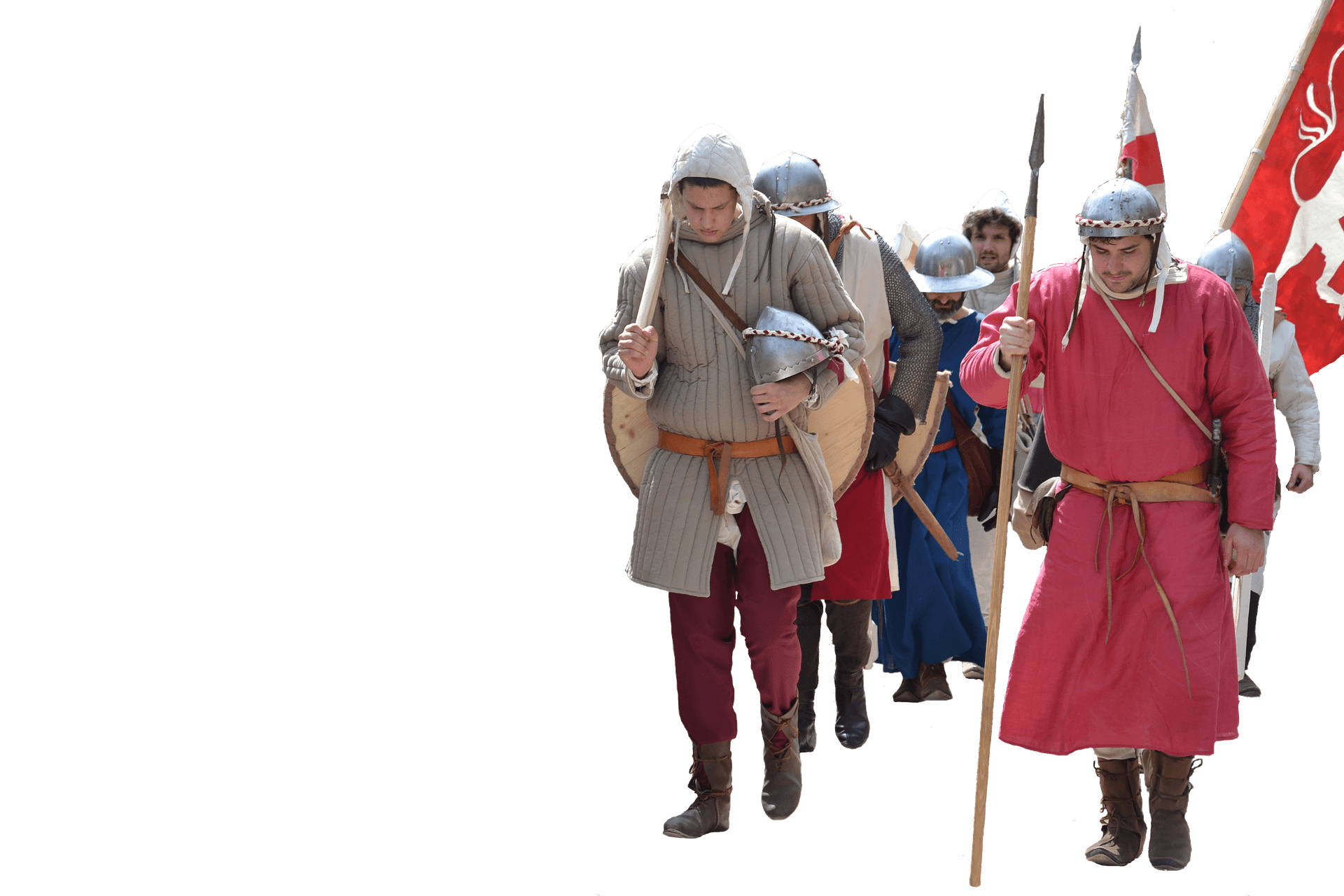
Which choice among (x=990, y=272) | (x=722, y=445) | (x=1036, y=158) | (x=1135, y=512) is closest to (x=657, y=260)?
(x=722, y=445)

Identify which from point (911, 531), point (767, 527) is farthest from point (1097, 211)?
point (911, 531)

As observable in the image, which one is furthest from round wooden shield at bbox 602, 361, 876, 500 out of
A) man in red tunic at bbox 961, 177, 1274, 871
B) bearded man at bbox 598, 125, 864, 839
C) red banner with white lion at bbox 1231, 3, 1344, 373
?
red banner with white lion at bbox 1231, 3, 1344, 373

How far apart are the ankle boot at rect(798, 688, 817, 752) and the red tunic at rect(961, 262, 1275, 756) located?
1224 mm

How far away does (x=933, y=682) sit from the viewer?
743 cm

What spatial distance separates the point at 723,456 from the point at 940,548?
2027mm

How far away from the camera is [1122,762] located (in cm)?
559

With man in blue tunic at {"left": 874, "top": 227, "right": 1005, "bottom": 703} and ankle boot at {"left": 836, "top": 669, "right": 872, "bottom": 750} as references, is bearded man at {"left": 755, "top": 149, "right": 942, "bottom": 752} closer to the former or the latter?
ankle boot at {"left": 836, "top": 669, "right": 872, "bottom": 750}

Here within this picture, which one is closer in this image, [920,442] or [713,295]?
[713,295]

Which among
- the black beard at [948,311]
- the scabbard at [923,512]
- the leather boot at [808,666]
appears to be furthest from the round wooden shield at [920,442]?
the leather boot at [808,666]

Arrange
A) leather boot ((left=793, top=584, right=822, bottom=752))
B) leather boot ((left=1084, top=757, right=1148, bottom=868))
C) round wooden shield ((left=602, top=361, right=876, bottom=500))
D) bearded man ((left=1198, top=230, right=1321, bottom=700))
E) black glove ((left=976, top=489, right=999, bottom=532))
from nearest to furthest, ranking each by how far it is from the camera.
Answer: leather boot ((left=1084, top=757, right=1148, bottom=868)) → round wooden shield ((left=602, top=361, right=876, bottom=500)) → leather boot ((left=793, top=584, right=822, bottom=752)) → bearded man ((left=1198, top=230, right=1321, bottom=700)) → black glove ((left=976, top=489, right=999, bottom=532))

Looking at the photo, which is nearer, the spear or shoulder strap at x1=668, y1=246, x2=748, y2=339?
the spear

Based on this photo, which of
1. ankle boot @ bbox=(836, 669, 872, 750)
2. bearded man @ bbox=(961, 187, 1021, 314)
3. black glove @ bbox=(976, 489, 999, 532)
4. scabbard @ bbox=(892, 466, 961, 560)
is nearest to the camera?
ankle boot @ bbox=(836, 669, 872, 750)

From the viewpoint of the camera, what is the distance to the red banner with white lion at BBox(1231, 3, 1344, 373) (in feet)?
24.1

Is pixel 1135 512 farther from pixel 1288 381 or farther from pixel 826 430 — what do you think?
pixel 1288 381
